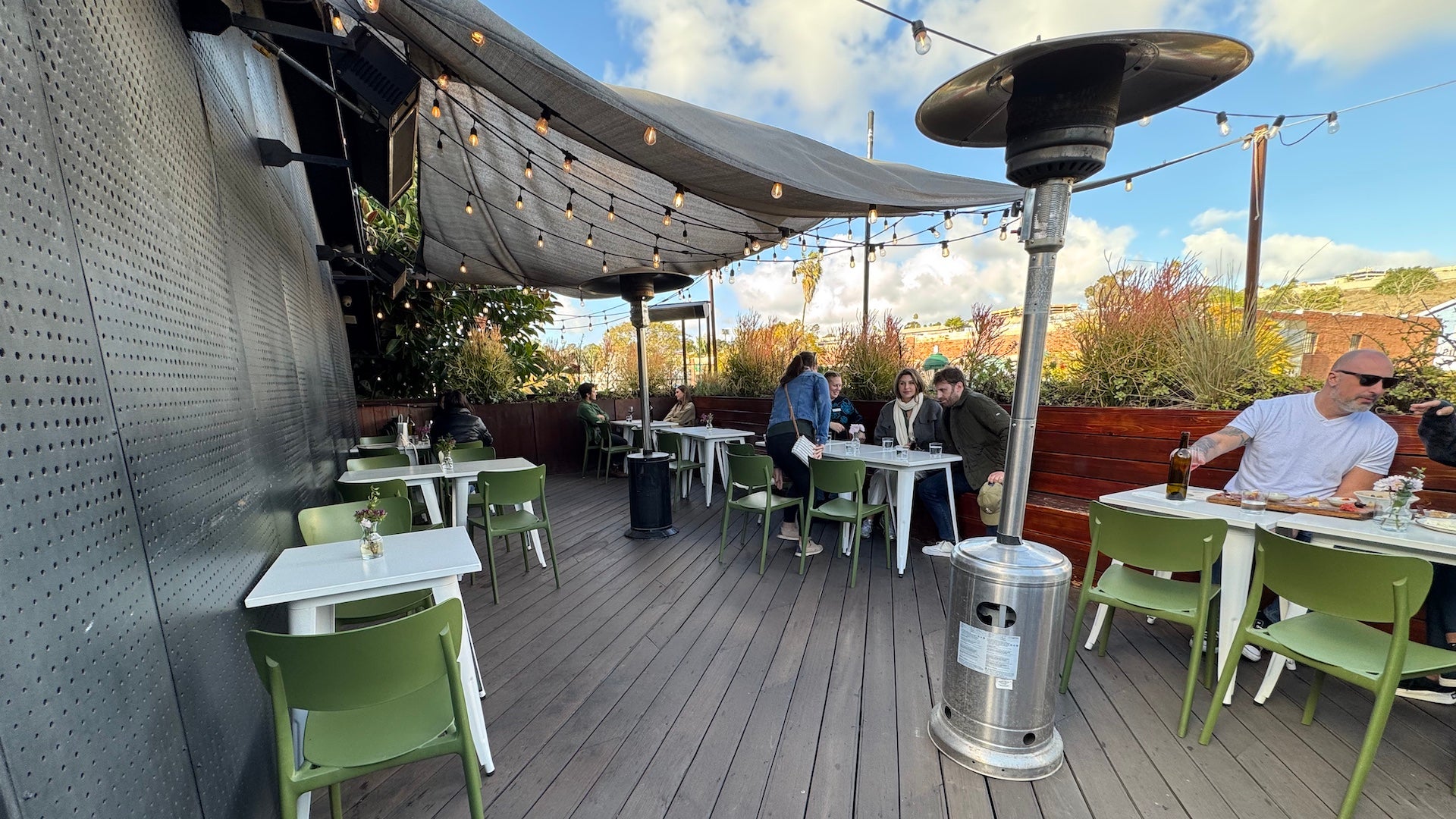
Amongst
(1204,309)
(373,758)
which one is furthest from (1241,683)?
(373,758)

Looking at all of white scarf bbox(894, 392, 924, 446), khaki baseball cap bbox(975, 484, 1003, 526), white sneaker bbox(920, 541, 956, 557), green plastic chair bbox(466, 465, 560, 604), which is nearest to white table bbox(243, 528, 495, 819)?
green plastic chair bbox(466, 465, 560, 604)

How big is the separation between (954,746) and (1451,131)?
817cm

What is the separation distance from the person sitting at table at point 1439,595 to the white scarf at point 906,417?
2.61 m

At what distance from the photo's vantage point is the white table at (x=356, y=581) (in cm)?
162

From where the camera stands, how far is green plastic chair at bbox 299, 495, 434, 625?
2.19 meters

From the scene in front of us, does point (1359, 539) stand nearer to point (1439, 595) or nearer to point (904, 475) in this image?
point (1439, 595)

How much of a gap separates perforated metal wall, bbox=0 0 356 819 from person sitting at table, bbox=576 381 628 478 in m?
5.23

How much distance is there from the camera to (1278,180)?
4.47 m

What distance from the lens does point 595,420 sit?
291 inches

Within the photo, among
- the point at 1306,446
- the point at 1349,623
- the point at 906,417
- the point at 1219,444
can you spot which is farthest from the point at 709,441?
the point at 1349,623

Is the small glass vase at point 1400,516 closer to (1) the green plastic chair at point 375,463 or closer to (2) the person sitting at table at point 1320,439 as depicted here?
(2) the person sitting at table at point 1320,439

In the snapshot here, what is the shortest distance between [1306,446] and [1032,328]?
1.99m

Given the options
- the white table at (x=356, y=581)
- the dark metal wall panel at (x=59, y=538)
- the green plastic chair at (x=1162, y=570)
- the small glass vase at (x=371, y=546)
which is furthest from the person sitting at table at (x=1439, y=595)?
the small glass vase at (x=371, y=546)

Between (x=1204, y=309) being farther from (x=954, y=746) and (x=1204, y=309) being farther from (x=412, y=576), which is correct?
(x=412, y=576)
